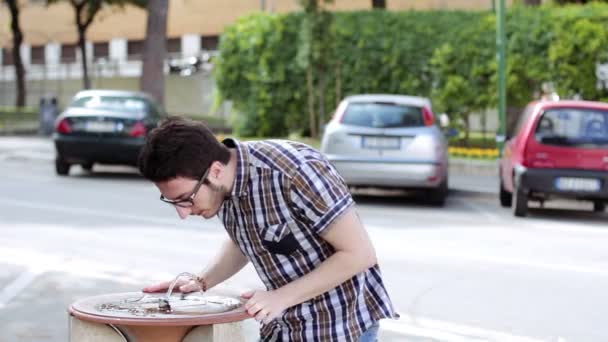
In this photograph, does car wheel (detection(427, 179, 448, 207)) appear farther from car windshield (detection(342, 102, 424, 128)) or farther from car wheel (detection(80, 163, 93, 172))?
car wheel (detection(80, 163, 93, 172))

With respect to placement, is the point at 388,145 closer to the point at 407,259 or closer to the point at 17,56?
the point at 407,259

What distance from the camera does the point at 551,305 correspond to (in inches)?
350

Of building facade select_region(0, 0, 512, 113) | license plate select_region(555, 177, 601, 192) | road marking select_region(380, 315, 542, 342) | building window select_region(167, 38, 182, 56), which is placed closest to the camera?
road marking select_region(380, 315, 542, 342)

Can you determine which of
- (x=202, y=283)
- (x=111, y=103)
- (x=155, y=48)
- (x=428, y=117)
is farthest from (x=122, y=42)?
(x=202, y=283)

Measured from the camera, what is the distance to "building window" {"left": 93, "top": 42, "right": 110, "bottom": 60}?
210 ft

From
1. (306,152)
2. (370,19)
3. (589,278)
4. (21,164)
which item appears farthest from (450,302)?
(370,19)

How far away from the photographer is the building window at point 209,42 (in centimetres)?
5958

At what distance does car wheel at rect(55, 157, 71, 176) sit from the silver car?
583 centimetres

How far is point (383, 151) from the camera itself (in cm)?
1647

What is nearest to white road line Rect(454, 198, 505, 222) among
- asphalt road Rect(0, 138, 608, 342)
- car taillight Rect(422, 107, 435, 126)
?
asphalt road Rect(0, 138, 608, 342)

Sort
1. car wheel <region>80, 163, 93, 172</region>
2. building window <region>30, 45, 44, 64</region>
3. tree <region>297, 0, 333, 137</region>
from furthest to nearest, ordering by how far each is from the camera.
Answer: building window <region>30, 45, 44, 64</region>, tree <region>297, 0, 333, 137</region>, car wheel <region>80, 163, 93, 172</region>

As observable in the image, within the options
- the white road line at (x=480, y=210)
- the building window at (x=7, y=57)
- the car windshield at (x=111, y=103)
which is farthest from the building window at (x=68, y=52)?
the white road line at (x=480, y=210)

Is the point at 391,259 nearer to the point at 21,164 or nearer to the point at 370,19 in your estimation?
→ the point at 21,164

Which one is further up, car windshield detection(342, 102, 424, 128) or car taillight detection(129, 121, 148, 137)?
car windshield detection(342, 102, 424, 128)
